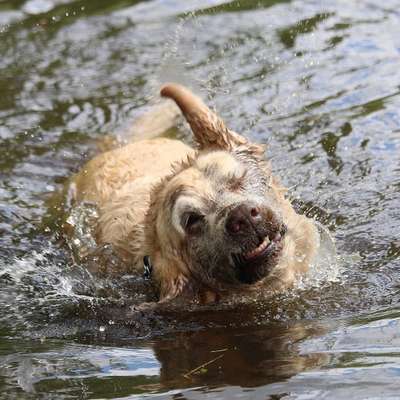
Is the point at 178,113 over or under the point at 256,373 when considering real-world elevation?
over

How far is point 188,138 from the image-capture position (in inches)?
364

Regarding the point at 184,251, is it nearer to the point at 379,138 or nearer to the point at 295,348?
the point at 295,348

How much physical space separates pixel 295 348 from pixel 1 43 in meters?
8.33

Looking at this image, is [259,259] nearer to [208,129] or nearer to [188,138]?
[208,129]

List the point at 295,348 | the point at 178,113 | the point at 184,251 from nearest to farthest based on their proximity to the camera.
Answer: the point at 295,348
the point at 184,251
the point at 178,113

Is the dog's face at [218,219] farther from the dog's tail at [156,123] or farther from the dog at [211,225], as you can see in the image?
the dog's tail at [156,123]

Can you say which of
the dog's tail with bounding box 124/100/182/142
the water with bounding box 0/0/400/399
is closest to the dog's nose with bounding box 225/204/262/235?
the water with bounding box 0/0/400/399

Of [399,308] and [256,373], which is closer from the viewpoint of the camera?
[256,373]

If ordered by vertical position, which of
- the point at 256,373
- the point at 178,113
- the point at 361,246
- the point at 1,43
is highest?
the point at 1,43

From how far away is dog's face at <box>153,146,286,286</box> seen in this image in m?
5.68

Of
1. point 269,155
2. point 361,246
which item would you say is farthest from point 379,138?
point 361,246

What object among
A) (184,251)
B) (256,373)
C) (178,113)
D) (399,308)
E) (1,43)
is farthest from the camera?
(1,43)

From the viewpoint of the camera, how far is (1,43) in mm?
12094

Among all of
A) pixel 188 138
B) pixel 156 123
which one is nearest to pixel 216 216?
pixel 188 138
